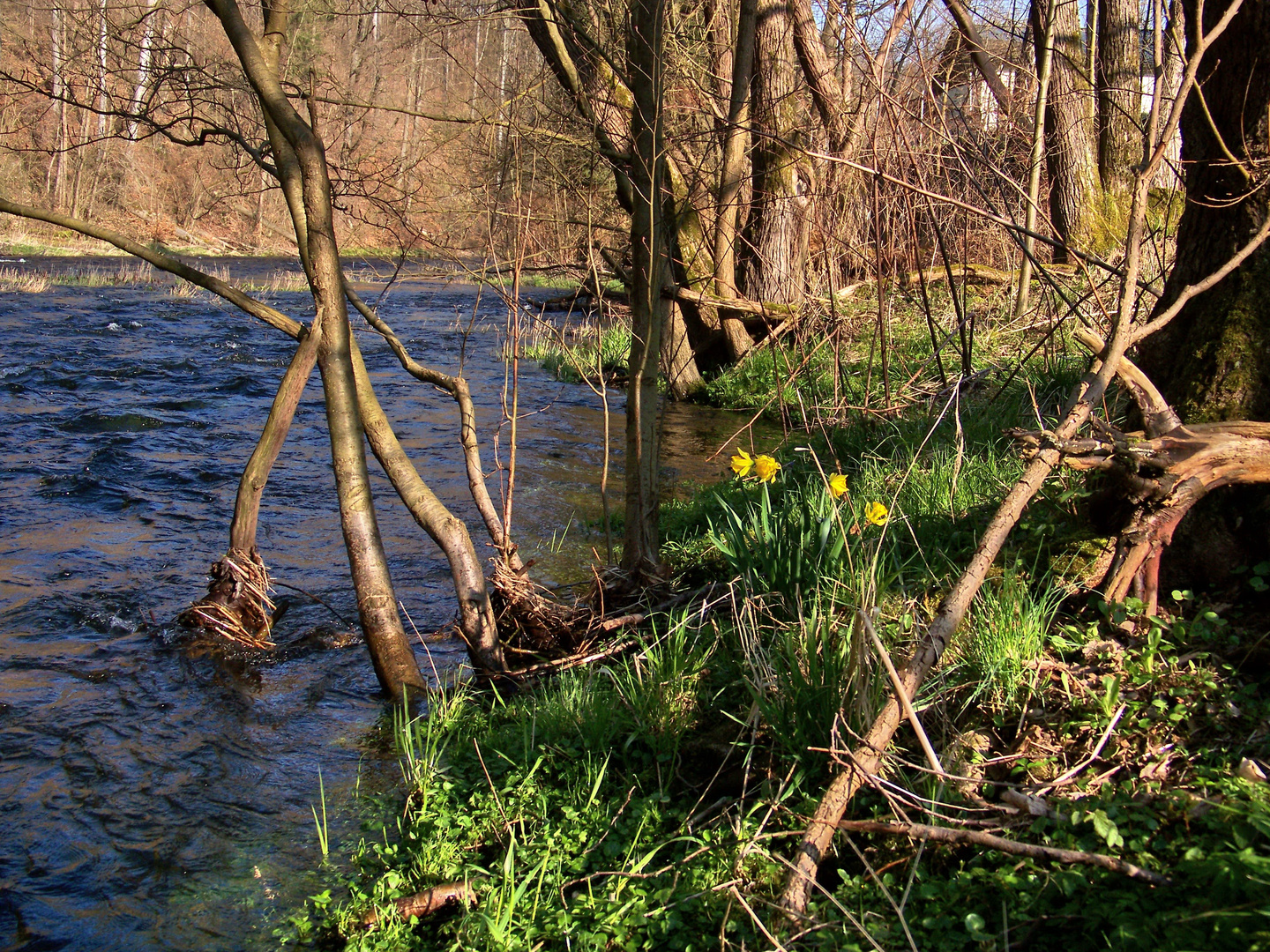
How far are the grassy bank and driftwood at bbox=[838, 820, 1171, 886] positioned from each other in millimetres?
40

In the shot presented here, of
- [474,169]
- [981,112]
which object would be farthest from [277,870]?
[981,112]

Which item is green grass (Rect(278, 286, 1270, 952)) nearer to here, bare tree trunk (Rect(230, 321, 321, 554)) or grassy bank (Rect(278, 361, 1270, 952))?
grassy bank (Rect(278, 361, 1270, 952))

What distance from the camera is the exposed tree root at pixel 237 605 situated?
4.94 meters

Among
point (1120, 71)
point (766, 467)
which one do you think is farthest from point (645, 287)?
point (1120, 71)

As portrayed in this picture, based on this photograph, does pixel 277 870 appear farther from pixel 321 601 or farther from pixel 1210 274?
pixel 1210 274

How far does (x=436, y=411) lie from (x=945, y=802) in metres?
8.98

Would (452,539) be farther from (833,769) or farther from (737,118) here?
(737,118)

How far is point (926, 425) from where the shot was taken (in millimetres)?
5746

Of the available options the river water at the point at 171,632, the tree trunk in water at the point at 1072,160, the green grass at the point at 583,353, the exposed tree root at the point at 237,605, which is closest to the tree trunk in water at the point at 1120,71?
the tree trunk in water at the point at 1072,160

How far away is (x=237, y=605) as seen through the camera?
4.98m

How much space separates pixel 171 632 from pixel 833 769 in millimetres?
3867

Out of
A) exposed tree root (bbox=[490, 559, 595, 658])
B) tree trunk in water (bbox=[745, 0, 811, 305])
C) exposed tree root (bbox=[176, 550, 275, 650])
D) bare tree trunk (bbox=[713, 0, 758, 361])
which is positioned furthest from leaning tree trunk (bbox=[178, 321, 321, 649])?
tree trunk in water (bbox=[745, 0, 811, 305])

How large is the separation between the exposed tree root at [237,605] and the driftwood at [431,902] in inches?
98.7

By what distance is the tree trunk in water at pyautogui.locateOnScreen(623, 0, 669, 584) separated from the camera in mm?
4055
